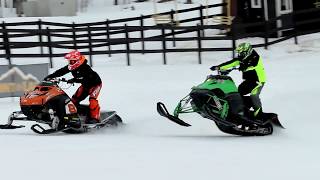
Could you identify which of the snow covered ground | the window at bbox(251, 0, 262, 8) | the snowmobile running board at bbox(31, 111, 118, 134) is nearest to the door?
the window at bbox(251, 0, 262, 8)

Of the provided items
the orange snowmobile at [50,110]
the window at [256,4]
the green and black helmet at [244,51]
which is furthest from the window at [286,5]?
the orange snowmobile at [50,110]

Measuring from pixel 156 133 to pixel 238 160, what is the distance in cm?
350

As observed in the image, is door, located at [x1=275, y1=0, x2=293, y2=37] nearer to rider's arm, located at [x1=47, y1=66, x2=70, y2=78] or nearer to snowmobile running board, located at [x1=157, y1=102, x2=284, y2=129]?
snowmobile running board, located at [x1=157, y1=102, x2=284, y2=129]

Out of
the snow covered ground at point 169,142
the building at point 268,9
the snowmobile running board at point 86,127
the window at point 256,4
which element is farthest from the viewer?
the window at point 256,4

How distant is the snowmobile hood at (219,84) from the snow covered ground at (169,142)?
822 mm

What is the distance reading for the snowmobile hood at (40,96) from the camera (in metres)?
9.96

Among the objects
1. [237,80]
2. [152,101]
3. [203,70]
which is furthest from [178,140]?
[203,70]

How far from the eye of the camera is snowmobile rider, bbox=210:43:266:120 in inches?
404

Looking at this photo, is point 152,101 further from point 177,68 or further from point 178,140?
point 178,140

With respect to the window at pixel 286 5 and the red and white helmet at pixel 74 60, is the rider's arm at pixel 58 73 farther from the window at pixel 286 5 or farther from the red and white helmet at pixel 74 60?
the window at pixel 286 5

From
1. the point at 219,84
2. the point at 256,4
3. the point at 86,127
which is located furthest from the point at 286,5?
the point at 86,127

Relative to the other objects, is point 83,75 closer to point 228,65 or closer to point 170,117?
point 170,117

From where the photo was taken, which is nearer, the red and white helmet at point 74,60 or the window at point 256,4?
the red and white helmet at point 74,60

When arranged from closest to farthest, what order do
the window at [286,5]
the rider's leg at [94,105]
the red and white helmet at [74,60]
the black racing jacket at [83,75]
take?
the red and white helmet at [74,60] < the black racing jacket at [83,75] < the rider's leg at [94,105] < the window at [286,5]
